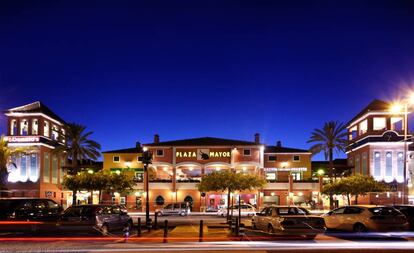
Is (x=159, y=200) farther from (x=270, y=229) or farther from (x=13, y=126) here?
(x=270, y=229)

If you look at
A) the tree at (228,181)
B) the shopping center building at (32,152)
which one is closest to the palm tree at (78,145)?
the shopping center building at (32,152)

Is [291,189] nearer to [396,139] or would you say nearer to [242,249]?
[396,139]

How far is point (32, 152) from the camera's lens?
6181 centimetres

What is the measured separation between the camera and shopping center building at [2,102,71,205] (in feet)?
201

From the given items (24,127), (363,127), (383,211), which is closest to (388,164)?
(363,127)

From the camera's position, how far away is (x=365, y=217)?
23.2m

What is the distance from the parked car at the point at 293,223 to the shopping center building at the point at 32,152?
1679 inches

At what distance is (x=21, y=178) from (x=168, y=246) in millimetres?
48952

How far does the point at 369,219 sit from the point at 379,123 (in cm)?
4178

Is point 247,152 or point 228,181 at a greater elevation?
point 247,152

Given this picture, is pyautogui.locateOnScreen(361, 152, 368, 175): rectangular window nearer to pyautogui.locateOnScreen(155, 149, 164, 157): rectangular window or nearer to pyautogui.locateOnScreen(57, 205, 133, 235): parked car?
pyautogui.locateOnScreen(155, 149, 164, 157): rectangular window

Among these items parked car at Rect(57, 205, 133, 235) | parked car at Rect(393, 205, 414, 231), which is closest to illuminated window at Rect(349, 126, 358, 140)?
parked car at Rect(393, 205, 414, 231)

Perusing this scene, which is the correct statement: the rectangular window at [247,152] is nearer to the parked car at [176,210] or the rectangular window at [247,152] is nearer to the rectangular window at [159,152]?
the rectangular window at [159,152]

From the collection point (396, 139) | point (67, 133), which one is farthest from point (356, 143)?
point (67, 133)
